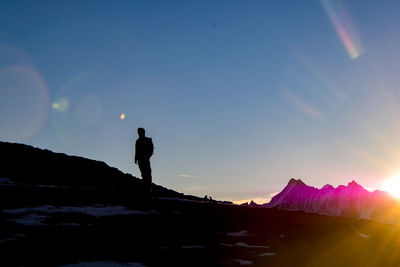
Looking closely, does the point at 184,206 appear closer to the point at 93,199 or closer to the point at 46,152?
the point at 93,199

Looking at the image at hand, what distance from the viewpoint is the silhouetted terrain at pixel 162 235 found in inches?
323

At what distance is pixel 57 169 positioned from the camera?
1105 inches

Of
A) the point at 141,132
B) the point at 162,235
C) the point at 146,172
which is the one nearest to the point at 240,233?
the point at 162,235

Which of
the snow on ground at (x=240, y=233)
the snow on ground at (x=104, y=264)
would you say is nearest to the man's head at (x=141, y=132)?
the snow on ground at (x=240, y=233)

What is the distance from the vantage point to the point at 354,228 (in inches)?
588

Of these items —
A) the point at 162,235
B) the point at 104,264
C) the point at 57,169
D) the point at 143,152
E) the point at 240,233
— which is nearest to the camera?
the point at 104,264

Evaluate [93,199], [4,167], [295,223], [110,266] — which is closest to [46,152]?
[4,167]

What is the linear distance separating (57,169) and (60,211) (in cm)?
1743

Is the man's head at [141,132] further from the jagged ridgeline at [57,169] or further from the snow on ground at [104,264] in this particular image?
the snow on ground at [104,264]

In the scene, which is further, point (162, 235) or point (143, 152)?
point (143, 152)

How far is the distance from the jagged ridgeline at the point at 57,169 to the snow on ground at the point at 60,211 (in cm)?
904

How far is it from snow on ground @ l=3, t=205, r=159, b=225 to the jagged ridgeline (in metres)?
9.04

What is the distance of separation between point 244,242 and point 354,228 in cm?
699

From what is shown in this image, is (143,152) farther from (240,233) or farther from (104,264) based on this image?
(104,264)
